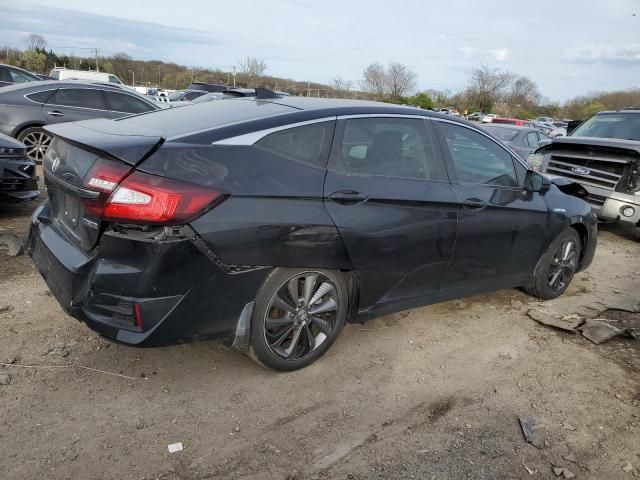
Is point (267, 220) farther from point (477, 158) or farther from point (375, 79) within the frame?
point (375, 79)

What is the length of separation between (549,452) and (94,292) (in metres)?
2.56

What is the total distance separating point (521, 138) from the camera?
1226 centimetres

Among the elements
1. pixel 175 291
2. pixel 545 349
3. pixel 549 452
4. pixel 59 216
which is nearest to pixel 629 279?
pixel 545 349

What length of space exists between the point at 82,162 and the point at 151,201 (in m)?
0.60

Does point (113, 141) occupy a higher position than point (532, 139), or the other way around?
point (113, 141)

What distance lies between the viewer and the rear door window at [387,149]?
3408mm

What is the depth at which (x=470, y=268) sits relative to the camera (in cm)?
415

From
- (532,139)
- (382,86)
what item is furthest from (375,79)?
(532,139)

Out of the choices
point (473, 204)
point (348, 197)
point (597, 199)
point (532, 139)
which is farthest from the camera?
point (532, 139)

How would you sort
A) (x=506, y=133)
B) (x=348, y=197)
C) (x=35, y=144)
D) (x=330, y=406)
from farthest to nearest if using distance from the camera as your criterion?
1. (x=506, y=133)
2. (x=35, y=144)
3. (x=348, y=197)
4. (x=330, y=406)

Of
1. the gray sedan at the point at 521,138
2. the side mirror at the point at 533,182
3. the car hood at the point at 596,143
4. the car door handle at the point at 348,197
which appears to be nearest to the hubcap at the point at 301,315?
the car door handle at the point at 348,197

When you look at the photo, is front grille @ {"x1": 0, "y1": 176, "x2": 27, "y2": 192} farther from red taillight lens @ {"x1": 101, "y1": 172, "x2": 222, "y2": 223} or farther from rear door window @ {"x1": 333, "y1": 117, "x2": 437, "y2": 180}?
rear door window @ {"x1": 333, "y1": 117, "x2": 437, "y2": 180}

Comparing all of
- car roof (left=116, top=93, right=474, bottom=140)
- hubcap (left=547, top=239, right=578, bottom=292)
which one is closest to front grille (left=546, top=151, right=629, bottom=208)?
hubcap (left=547, top=239, right=578, bottom=292)

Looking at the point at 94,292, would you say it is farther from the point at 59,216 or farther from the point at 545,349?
the point at 545,349
